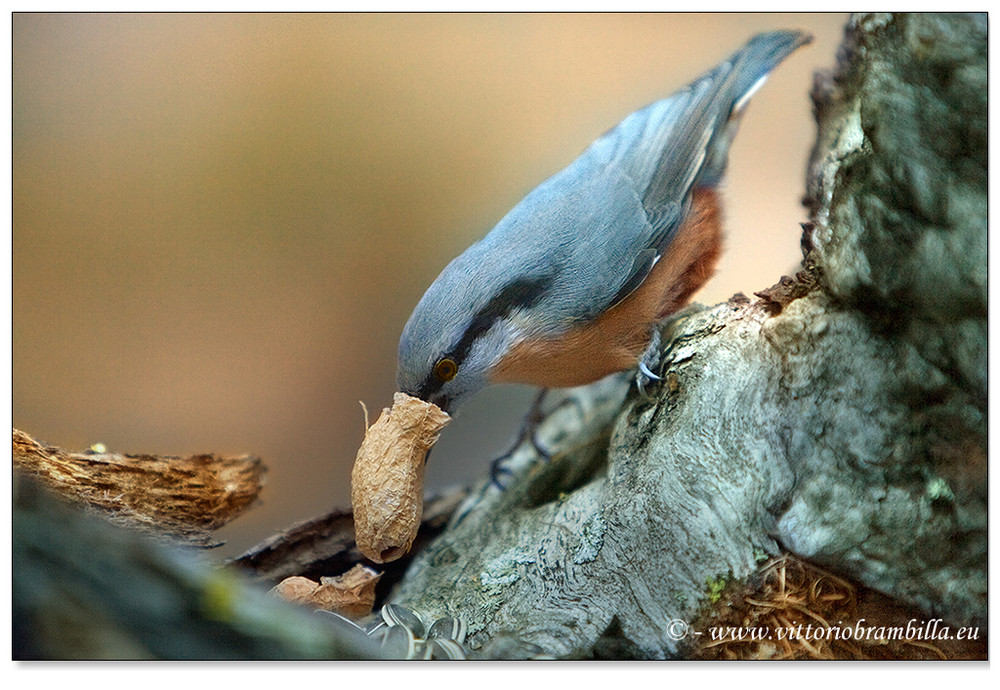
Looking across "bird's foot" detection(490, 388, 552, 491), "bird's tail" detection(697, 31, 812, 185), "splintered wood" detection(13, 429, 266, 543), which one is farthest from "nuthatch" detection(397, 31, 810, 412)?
"splintered wood" detection(13, 429, 266, 543)

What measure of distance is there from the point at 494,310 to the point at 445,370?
0.19 meters

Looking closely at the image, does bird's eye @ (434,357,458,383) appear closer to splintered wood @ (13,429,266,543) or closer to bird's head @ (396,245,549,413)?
bird's head @ (396,245,549,413)

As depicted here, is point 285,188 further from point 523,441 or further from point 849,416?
point 849,416

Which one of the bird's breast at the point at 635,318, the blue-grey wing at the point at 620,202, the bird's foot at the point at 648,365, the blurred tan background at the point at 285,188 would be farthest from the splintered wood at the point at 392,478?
the bird's foot at the point at 648,365

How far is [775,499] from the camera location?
4.93 feet

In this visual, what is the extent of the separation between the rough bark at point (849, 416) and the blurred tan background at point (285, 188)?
0.18 meters

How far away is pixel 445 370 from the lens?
171 cm

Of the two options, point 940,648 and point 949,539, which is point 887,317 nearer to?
point 949,539

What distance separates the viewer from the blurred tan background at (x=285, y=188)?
5.62ft

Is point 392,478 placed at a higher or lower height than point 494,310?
lower

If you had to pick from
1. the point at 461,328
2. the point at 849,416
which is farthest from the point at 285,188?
the point at 849,416

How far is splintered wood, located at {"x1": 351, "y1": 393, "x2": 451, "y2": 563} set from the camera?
165 cm

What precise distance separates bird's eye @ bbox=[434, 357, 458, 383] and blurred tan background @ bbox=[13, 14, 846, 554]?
13 centimetres

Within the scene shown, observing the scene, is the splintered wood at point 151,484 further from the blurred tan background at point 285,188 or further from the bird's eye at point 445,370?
the bird's eye at point 445,370
